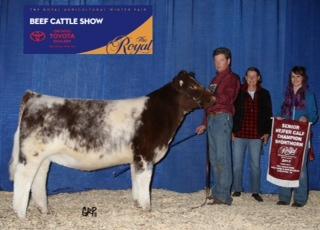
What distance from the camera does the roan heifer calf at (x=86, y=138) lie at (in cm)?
441

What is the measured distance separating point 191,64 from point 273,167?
179 centimetres

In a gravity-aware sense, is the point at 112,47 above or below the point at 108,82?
above

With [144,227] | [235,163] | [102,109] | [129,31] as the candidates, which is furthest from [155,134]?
[129,31]

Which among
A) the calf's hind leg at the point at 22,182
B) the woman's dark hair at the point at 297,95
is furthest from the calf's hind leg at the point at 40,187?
the woman's dark hair at the point at 297,95

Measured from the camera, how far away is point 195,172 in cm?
628

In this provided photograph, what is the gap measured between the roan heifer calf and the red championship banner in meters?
1.42

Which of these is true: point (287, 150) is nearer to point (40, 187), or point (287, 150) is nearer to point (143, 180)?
point (143, 180)

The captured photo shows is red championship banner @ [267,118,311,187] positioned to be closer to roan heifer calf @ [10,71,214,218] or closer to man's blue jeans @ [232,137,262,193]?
man's blue jeans @ [232,137,262,193]

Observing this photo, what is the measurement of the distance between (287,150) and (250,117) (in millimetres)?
633

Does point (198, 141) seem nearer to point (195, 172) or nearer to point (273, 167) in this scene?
point (195, 172)

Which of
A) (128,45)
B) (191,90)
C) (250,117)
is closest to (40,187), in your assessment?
(191,90)

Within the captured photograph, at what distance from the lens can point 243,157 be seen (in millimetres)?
5891

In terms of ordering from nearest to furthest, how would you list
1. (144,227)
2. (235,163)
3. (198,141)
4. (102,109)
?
1. (144,227)
2. (102,109)
3. (235,163)
4. (198,141)

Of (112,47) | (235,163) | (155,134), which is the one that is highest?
(112,47)
